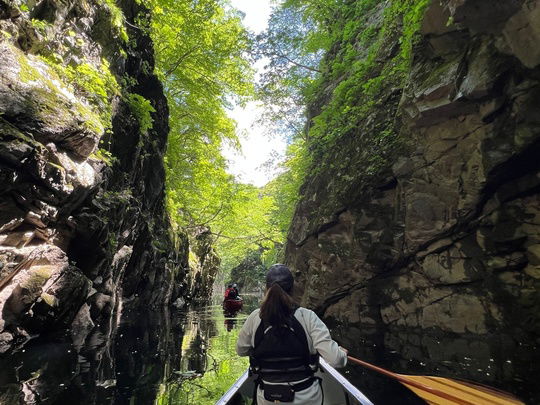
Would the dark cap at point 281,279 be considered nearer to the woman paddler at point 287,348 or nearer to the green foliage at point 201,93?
the woman paddler at point 287,348

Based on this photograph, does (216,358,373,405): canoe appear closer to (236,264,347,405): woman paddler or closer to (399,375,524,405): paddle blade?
(236,264,347,405): woman paddler

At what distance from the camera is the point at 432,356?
23.4ft

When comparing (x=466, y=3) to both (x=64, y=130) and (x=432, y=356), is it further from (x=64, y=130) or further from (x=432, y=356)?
(x=64, y=130)

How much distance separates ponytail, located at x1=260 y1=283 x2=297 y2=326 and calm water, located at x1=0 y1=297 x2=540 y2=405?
2888 millimetres

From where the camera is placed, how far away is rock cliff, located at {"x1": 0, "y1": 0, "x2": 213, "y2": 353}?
6.41m

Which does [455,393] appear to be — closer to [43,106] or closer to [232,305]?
[43,106]

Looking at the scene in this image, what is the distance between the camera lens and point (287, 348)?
2578 millimetres

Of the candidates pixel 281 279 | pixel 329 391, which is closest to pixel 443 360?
pixel 329 391

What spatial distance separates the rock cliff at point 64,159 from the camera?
641cm

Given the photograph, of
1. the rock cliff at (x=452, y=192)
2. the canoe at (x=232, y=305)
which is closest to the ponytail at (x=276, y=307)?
the rock cliff at (x=452, y=192)

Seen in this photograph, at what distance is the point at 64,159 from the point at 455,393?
7657 mm

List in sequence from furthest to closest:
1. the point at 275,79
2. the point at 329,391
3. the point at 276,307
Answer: the point at 275,79 < the point at 329,391 < the point at 276,307

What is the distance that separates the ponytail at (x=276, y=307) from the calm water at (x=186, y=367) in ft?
9.47

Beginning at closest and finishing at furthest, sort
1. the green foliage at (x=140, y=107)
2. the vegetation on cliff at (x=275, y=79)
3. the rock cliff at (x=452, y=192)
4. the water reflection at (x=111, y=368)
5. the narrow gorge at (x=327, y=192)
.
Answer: the water reflection at (x=111, y=368) → the narrow gorge at (x=327, y=192) → the rock cliff at (x=452, y=192) → the green foliage at (x=140, y=107) → the vegetation on cliff at (x=275, y=79)
